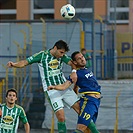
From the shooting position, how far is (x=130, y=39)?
22.0 metres

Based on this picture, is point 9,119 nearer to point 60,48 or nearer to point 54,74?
point 54,74

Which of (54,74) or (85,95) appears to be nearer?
(85,95)

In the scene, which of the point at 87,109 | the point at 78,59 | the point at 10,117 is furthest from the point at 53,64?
the point at 10,117

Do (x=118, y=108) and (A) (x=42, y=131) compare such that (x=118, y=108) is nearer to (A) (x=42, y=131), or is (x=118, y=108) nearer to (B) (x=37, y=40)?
(A) (x=42, y=131)

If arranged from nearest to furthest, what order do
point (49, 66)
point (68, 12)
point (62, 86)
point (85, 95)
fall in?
point (62, 86) < point (85, 95) < point (49, 66) < point (68, 12)

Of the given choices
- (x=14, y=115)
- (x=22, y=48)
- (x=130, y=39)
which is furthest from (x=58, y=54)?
(x=130, y=39)

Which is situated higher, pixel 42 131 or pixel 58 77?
pixel 58 77

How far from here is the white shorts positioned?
1147 cm

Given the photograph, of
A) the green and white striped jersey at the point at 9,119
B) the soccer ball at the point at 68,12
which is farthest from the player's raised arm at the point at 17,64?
the soccer ball at the point at 68,12

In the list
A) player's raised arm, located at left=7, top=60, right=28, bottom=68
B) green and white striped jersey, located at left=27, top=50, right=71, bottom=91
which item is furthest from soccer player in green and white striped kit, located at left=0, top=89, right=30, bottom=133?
green and white striped jersey, located at left=27, top=50, right=71, bottom=91

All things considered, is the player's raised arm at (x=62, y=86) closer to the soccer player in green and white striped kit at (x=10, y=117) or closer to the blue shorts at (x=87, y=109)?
the blue shorts at (x=87, y=109)

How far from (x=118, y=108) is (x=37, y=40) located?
13.5 ft

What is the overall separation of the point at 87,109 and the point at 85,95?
26 cm

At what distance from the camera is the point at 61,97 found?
1157 centimetres
